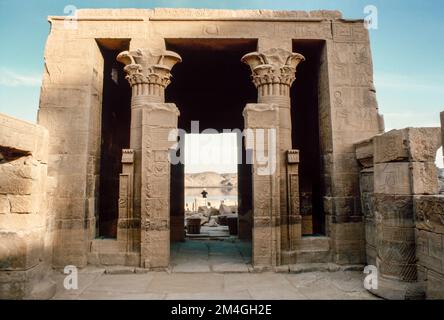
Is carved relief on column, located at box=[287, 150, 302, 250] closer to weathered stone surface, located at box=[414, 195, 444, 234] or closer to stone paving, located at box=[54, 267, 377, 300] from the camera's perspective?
stone paving, located at box=[54, 267, 377, 300]

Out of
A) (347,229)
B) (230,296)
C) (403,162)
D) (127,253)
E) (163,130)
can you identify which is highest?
(163,130)

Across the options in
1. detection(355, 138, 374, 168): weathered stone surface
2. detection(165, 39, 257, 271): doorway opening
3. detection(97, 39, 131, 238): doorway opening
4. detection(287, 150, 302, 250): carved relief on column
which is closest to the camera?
detection(355, 138, 374, 168): weathered stone surface

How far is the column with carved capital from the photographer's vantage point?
5379 mm

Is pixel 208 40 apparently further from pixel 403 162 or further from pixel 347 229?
pixel 347 229

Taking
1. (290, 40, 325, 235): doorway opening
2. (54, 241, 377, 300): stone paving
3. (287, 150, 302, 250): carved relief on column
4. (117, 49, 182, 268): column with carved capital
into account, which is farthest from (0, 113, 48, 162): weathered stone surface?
(290, 40, 325, 235): doorway opening

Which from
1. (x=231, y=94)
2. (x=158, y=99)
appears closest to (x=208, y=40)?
(x=158, y=99)

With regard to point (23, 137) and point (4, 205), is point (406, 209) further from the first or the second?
point (4, 205)

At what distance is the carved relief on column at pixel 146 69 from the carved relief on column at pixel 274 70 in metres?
1.66

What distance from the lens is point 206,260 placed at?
6133 mm

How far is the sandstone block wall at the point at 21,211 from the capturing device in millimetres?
3719

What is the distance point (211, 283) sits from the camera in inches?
187

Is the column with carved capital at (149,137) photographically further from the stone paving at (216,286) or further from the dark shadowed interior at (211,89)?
the dark shadowed interior at (211,89)

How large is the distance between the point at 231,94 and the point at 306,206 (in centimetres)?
413

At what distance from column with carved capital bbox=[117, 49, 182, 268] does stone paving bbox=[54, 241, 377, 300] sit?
0.49 meters
